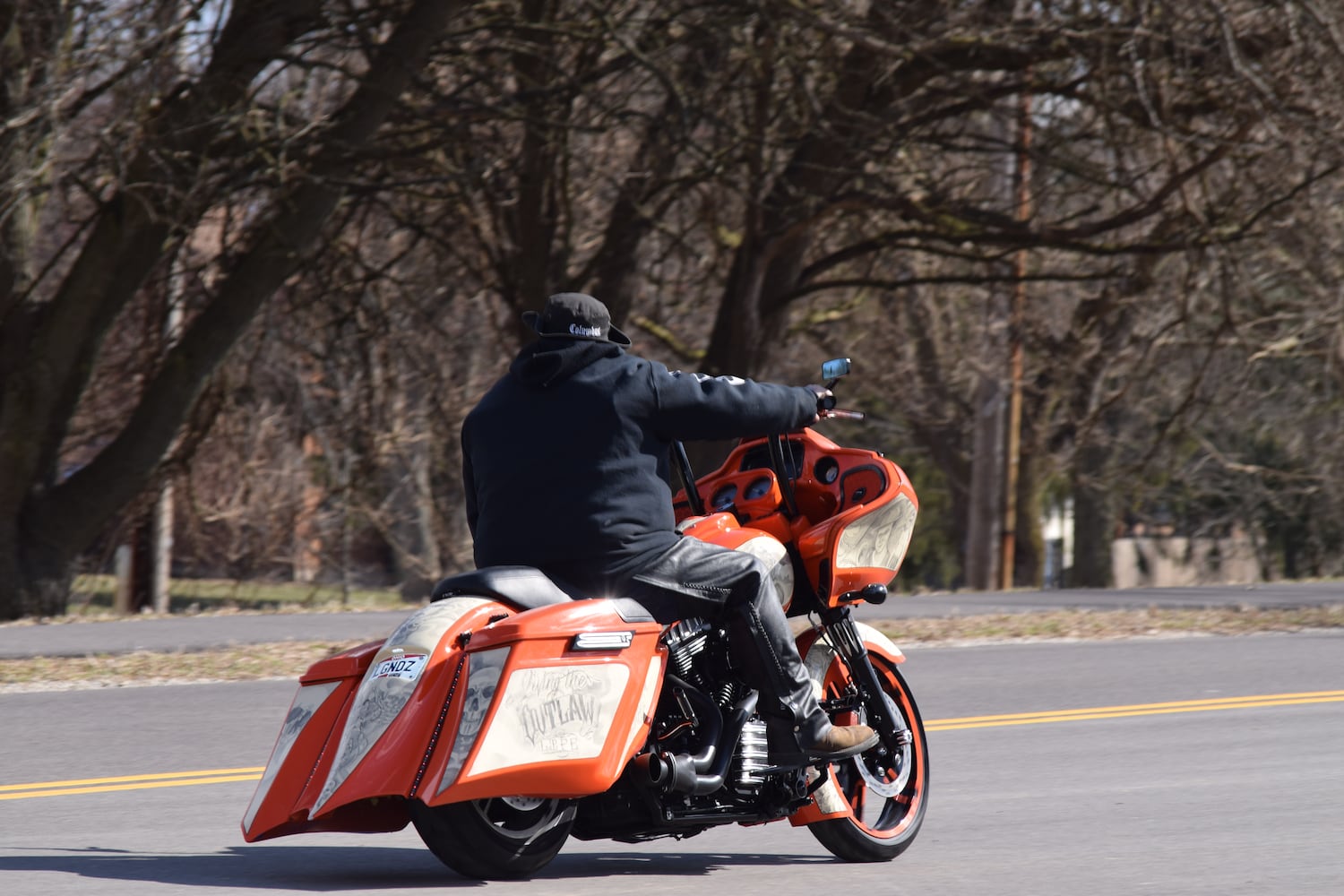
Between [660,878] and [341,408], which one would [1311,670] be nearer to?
[660,878]

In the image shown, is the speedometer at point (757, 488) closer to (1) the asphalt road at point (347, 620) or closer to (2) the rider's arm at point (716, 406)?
(2) the rider's arm at point (716, 406)

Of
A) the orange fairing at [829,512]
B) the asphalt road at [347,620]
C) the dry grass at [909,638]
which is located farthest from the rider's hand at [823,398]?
the asphalt road at [347,620]

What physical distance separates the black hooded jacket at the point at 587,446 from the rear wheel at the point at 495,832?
68 centimetres

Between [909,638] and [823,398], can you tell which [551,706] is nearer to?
[823,398]

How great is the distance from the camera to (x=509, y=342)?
22078 millimetres

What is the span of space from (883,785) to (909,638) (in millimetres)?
6995

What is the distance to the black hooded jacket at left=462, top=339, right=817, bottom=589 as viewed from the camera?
16.8 ft

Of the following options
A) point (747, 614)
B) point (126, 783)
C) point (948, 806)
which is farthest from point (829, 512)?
point (126, 783)

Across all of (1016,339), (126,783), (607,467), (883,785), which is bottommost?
(126,783)

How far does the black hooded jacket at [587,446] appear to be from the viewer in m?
5.12

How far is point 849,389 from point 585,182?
30.8 feet

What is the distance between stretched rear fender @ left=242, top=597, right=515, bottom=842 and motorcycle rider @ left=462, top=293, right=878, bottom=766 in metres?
0.29

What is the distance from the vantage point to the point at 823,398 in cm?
548

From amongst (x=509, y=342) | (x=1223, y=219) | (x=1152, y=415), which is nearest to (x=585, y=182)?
(x=509, y=342)
